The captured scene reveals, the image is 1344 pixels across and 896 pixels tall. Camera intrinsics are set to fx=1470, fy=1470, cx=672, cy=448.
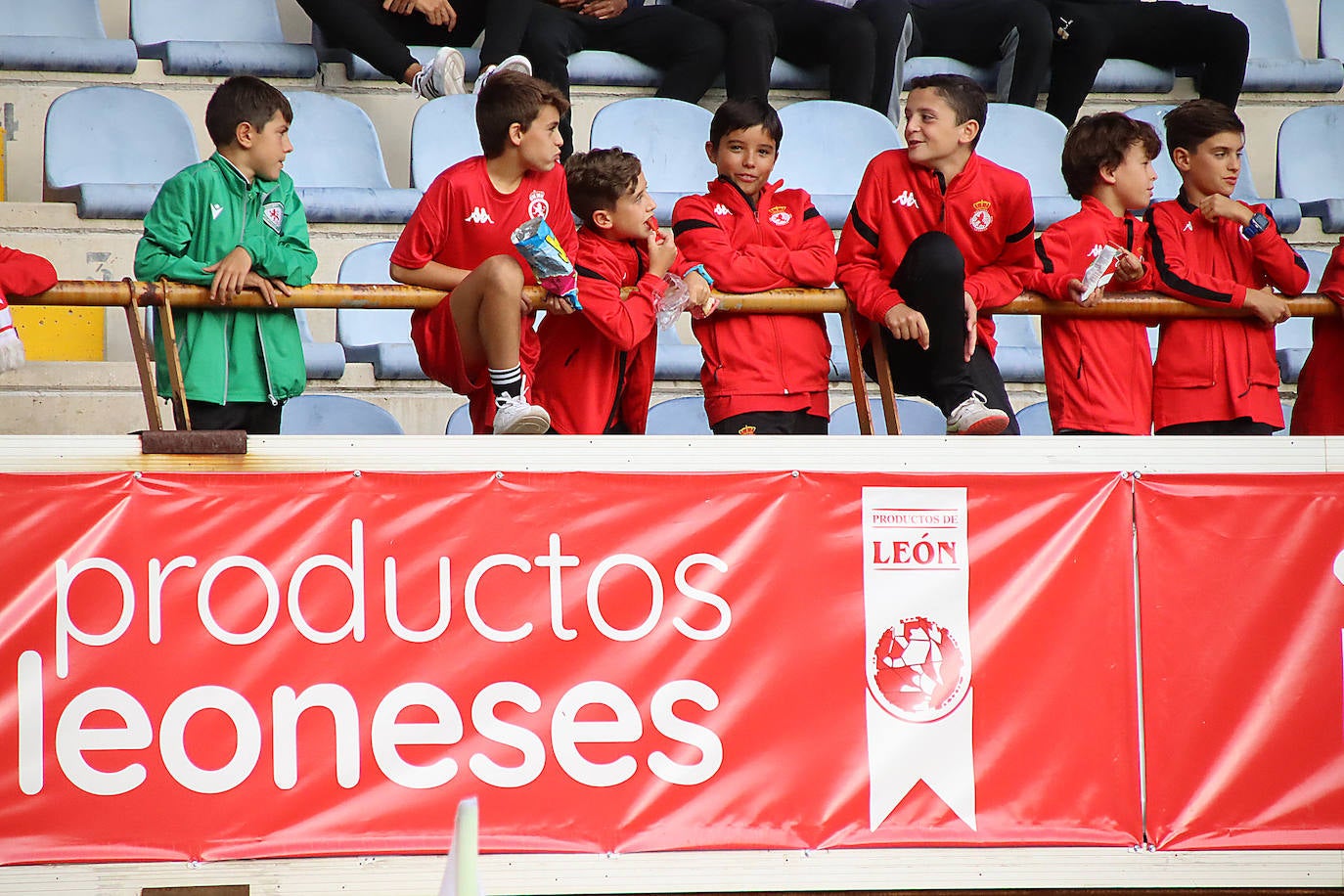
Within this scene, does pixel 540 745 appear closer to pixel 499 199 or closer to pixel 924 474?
pixel 924 474

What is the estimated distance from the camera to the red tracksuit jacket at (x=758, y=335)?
378 centimetres

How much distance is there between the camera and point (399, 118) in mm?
6031

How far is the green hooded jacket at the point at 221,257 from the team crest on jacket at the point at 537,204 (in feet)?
1.89

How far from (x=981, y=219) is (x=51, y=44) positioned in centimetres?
378

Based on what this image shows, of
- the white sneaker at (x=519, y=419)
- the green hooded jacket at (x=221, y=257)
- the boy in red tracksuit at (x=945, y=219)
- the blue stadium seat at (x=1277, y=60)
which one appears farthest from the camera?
the blue stadium seat at (x=1277, y=60)

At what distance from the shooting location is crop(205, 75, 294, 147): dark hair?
392 centimetres

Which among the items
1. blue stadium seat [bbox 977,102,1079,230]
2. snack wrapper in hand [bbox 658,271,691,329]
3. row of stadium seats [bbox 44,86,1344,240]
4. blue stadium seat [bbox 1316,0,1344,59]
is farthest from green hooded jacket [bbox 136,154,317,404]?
blue stadium seat [bbox 1316,0,1344,59]

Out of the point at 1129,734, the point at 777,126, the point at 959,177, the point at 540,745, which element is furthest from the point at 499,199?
the point at 1129,734

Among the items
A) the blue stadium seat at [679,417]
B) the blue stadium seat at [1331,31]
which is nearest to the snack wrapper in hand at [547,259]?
the blue stadium seat at [679,417]

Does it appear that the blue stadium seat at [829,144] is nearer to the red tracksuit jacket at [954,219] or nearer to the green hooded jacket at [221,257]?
the red tracksuit jacket at [954,219]

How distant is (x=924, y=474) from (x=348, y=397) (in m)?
2.09

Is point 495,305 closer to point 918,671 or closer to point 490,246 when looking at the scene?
point 490,246

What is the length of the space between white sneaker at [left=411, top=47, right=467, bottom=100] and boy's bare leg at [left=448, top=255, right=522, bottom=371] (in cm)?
232

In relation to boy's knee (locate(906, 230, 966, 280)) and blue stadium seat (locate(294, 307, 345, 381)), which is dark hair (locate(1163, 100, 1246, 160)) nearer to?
boy's knee (locate(906, 230, 966, 280))
